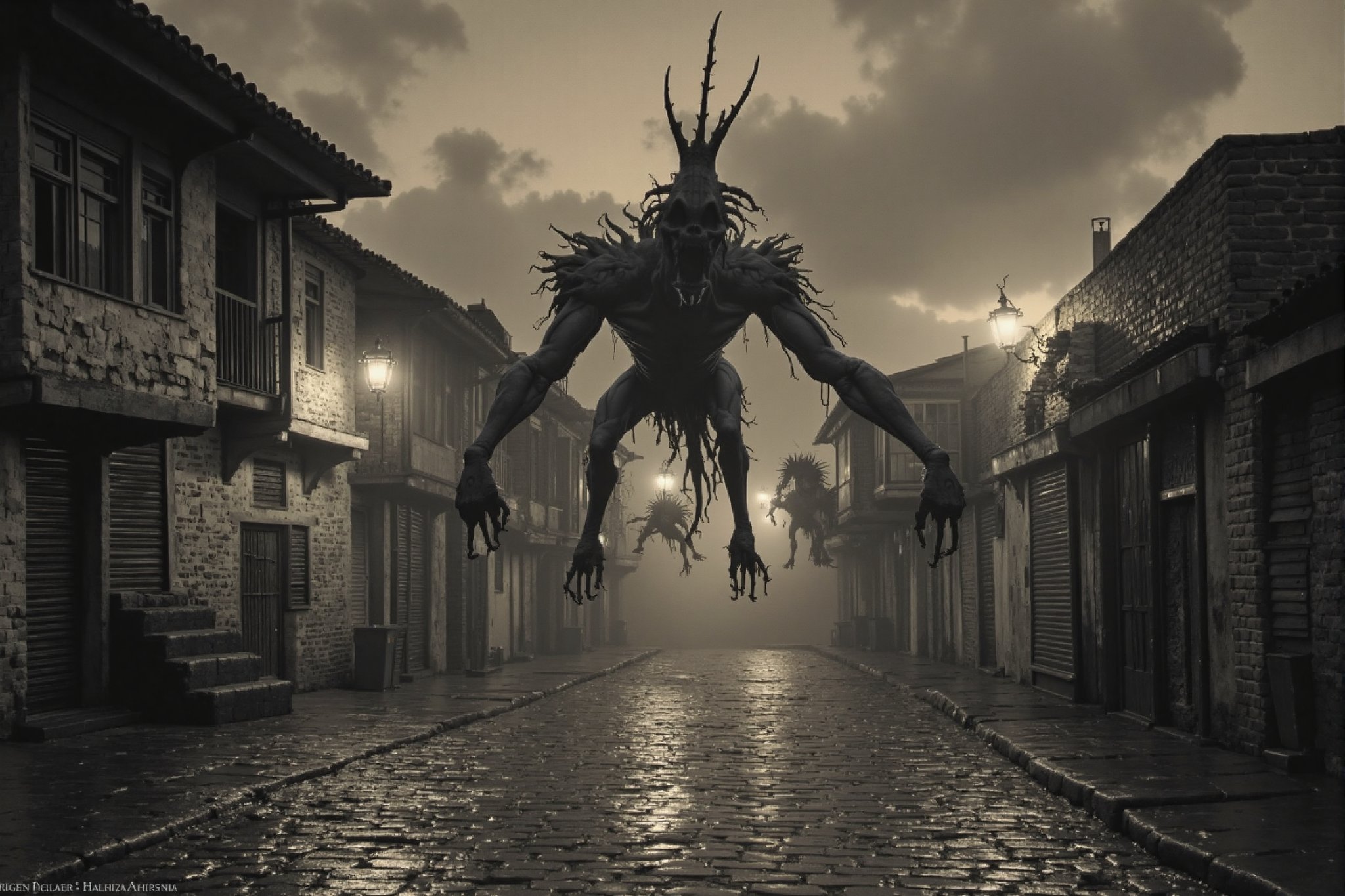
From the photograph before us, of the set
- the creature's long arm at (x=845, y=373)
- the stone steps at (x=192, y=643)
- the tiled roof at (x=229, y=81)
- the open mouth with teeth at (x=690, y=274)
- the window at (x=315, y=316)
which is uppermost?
the tiled roof at (x=229, y=81)

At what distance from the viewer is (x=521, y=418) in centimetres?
353

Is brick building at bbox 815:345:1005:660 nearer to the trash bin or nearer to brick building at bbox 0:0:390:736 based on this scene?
the trash bin

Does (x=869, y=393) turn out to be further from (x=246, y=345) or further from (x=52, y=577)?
(x=246, y=345)

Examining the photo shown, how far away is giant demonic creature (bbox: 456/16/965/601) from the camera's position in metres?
3.32

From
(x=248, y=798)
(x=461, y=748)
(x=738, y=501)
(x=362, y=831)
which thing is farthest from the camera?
(x=461, y=748)

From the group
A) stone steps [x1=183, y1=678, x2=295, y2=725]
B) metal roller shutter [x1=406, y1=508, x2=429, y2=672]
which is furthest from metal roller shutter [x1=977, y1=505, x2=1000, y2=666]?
stone steps [x1=183, y1=678, x2=295, y2=725]

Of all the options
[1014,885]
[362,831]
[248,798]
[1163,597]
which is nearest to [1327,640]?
[1163,597]

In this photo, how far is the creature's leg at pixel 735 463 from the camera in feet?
12.0

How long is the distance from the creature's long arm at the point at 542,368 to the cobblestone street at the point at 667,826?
4.04m

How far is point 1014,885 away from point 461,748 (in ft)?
25.3

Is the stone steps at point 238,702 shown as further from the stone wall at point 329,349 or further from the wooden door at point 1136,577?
the wooden door at point 1136,577

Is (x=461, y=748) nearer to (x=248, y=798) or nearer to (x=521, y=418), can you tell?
(x=248, y=798)

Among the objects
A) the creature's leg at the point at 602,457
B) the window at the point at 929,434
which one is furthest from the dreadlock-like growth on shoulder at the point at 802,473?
the creature's leg at the point at 602,457

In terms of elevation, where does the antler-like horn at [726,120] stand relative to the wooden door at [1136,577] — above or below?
above
